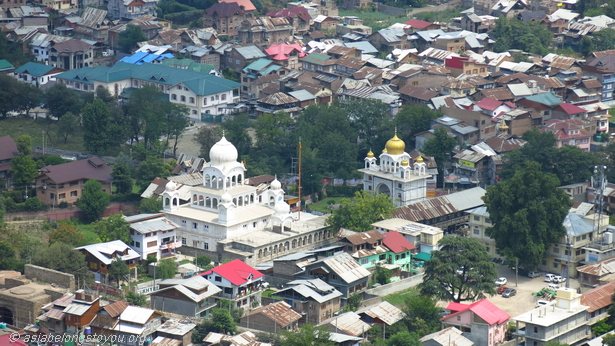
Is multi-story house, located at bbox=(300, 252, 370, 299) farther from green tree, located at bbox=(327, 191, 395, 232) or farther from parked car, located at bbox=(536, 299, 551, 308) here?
parked car, located at bbox=(536, 299, 551, 308)

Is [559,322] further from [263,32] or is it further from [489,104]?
[263,32]

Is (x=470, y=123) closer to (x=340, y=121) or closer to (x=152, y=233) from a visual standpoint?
(x=340, y=121)

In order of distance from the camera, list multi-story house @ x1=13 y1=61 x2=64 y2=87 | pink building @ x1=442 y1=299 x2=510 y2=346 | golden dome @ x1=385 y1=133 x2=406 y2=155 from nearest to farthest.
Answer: pink building @ x1=442 y1=299 x2=510 y2=346
golden dome @ x1=385 y1=133 x2=406 y2=155
multi-story house @ x1=13 y1=61 x2=64 y2=87

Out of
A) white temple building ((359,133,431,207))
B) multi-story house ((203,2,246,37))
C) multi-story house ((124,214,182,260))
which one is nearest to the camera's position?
multi-story house ((124,214,182,260))

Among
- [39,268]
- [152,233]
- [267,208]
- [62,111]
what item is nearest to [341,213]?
[267,208]

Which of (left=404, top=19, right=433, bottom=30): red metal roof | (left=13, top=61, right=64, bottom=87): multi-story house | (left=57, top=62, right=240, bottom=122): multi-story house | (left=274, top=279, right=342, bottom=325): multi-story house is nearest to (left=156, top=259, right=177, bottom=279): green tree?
(left=274, top=279, right=342, bottom=325): multi-story house

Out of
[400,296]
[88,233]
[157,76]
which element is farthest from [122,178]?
[400,296]
